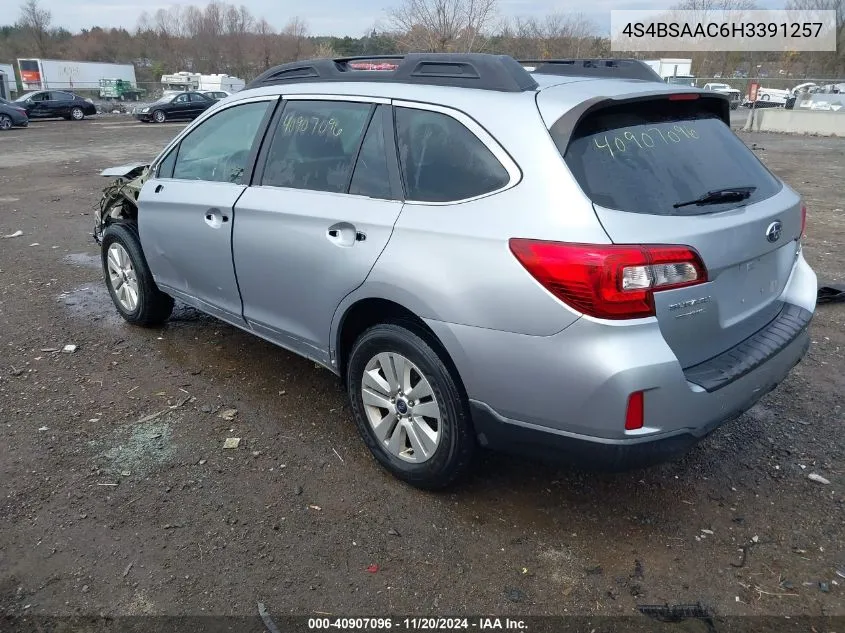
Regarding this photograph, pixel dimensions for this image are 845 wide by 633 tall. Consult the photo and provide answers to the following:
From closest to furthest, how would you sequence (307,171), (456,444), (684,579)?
(684,579) < (456,444) < (307,171)

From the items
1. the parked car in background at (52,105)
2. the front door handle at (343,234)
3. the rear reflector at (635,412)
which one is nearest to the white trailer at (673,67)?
the parked car in background at (52,105)

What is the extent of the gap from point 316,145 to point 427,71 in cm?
71

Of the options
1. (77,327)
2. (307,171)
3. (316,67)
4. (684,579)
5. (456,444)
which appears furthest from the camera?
(77,327)

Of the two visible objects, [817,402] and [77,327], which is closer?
[817,402]

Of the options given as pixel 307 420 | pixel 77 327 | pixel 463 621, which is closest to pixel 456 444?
pixel 463 621

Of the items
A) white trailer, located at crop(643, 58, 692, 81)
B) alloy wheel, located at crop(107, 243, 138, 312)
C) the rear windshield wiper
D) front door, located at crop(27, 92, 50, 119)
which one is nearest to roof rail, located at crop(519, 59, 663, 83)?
the rear windshield wiper

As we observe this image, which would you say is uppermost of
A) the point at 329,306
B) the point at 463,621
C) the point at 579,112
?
the point at 579,112

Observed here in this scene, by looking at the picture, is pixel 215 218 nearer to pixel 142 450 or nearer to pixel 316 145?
pixel 316 145

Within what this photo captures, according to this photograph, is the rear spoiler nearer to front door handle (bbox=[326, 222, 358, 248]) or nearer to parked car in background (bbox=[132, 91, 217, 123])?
front door handle (bbox=[326, 222, 358, 248])

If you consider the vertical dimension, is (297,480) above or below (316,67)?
below

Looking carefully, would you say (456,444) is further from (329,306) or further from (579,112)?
(579,112)

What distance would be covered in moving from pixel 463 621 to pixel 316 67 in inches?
114

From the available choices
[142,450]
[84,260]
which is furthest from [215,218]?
[84,260]

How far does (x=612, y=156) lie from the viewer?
2625mm
